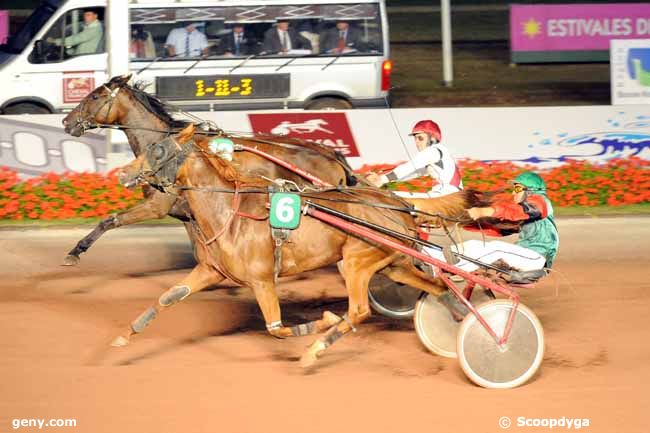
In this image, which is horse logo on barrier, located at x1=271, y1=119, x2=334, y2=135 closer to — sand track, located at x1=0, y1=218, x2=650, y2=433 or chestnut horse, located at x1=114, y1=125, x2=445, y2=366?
sand track, located at x1=0, y1=218, x2=650, y2=433

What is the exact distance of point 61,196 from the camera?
12.7m

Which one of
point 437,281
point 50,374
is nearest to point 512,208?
point 437,281

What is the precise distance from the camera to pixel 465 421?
255 inches

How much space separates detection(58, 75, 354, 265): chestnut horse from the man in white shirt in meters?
7.44

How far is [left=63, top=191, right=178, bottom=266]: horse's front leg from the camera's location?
913 cm

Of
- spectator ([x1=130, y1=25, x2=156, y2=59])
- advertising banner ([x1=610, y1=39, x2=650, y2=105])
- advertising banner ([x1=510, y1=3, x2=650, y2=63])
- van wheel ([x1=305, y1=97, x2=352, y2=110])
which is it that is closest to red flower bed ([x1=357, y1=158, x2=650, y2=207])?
advertising banner ([x1=610, y1=39, x2=650, y2=105])

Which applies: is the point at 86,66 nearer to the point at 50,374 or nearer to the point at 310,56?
the point at 310,56

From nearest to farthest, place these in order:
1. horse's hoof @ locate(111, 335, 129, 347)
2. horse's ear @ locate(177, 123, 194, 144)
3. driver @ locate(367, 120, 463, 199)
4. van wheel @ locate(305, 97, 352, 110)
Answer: horse's ear @ locate(177, 123, 194, 144) → horse's hoof @ locate(111, 335, 129, 347) → driver @ locate(367, 120, 463, 199) → van wheel @ locate(305, 97, 352, 110)

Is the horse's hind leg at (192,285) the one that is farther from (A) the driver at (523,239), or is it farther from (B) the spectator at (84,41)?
(B) the spectator at (84,41)

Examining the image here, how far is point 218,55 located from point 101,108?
7850mm

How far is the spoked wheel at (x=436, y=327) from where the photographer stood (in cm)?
783

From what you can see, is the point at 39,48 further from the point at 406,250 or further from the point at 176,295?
the point at 406,250

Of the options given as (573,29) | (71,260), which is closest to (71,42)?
(71,260)

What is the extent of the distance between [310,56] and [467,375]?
451 inches
